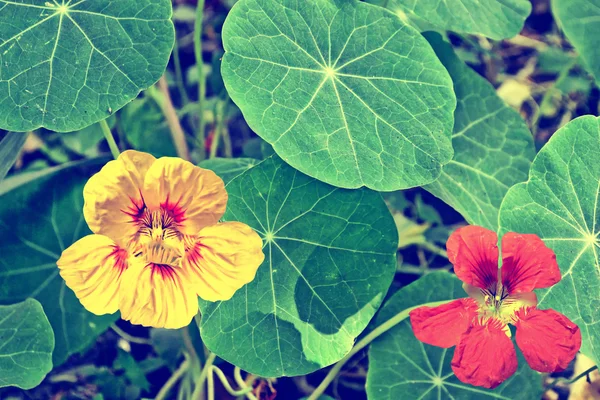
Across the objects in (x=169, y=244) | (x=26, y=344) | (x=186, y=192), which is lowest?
(x=26, y=344)

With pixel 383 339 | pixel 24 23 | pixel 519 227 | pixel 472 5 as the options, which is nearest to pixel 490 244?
pixel 519 227

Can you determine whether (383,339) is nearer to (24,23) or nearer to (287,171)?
(287,171)

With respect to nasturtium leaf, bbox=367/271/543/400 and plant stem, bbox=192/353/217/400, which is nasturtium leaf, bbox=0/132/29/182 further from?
nasturtium leaf, bbox=367/271/543/400

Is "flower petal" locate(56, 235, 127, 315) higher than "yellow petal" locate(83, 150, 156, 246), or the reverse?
"yellow petal" locate(83, 150, 156, 246)

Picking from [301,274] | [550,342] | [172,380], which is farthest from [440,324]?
[172,380]

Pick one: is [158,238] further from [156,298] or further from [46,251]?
[46,251]

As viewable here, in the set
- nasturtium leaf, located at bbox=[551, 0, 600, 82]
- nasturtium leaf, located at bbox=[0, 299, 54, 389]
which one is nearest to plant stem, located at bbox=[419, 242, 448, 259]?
nasturtium leaf, located at bbox=[551, 0, 600, 82]
